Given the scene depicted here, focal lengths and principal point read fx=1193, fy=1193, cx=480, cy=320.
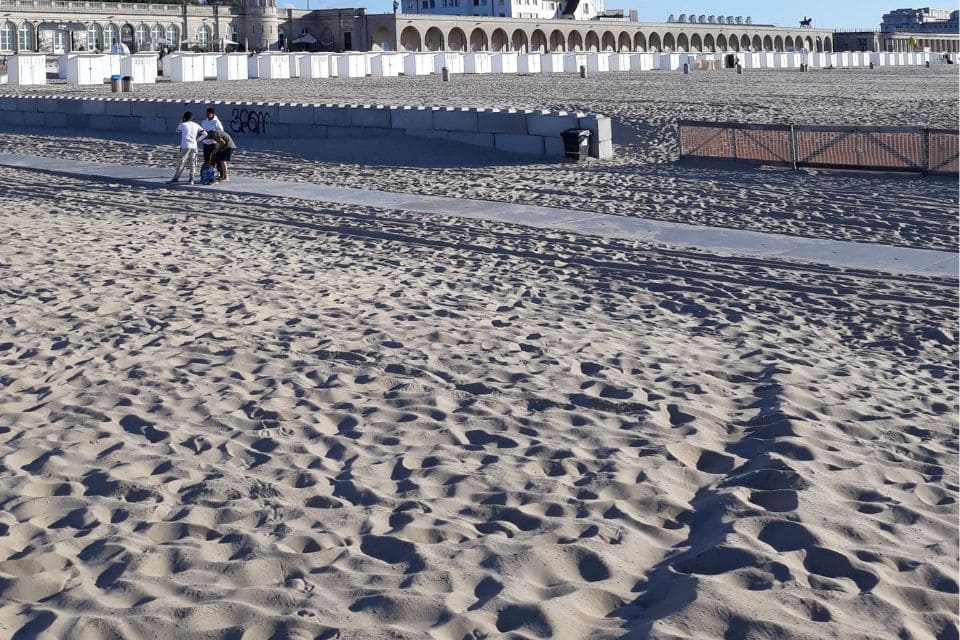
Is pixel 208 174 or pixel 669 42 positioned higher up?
pixel 669 42

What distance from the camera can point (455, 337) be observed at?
963 centimetres

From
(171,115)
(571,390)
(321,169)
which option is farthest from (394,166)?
(571,390)

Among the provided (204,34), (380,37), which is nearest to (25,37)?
(204,34)

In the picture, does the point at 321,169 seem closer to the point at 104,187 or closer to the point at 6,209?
the point at 104,187

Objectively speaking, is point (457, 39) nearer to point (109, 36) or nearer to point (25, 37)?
point (109, 36)

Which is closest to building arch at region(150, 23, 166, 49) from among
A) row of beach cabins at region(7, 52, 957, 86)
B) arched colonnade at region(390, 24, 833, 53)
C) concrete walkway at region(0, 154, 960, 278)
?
arched colonnade at region(390, 24, 833, 53)

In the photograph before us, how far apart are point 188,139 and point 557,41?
11119cm

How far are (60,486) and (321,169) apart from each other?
17.1 m

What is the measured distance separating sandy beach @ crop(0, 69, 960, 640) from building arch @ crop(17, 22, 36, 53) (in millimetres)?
88357

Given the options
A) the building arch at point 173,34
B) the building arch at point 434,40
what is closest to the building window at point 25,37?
the building arch at point 173,34

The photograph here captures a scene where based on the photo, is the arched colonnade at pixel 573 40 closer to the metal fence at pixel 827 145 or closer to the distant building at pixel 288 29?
the distant building at pixel 288 29

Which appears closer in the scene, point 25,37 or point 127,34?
point 25,37

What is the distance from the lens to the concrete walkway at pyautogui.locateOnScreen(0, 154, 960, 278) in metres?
12.6

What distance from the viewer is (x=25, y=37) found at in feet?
314
